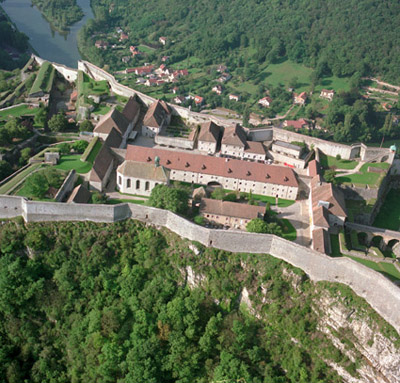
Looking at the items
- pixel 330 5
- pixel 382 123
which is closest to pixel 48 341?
pixel 382 123

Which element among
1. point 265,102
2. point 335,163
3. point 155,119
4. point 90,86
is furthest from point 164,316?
point 265,102

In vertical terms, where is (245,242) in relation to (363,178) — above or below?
above

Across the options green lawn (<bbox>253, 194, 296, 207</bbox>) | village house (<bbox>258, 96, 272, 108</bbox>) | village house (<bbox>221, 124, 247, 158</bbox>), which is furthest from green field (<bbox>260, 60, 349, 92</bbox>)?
green lawn (<bbox>253, 194, 296, 207</bbox>)

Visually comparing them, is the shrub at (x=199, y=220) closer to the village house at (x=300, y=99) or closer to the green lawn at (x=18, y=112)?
the green lawn at (x=18, y=112)

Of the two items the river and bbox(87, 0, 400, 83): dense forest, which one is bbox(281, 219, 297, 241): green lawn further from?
the river

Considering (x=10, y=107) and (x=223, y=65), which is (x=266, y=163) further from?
(x=223, y=65)

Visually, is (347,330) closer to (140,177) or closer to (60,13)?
(140,177)
